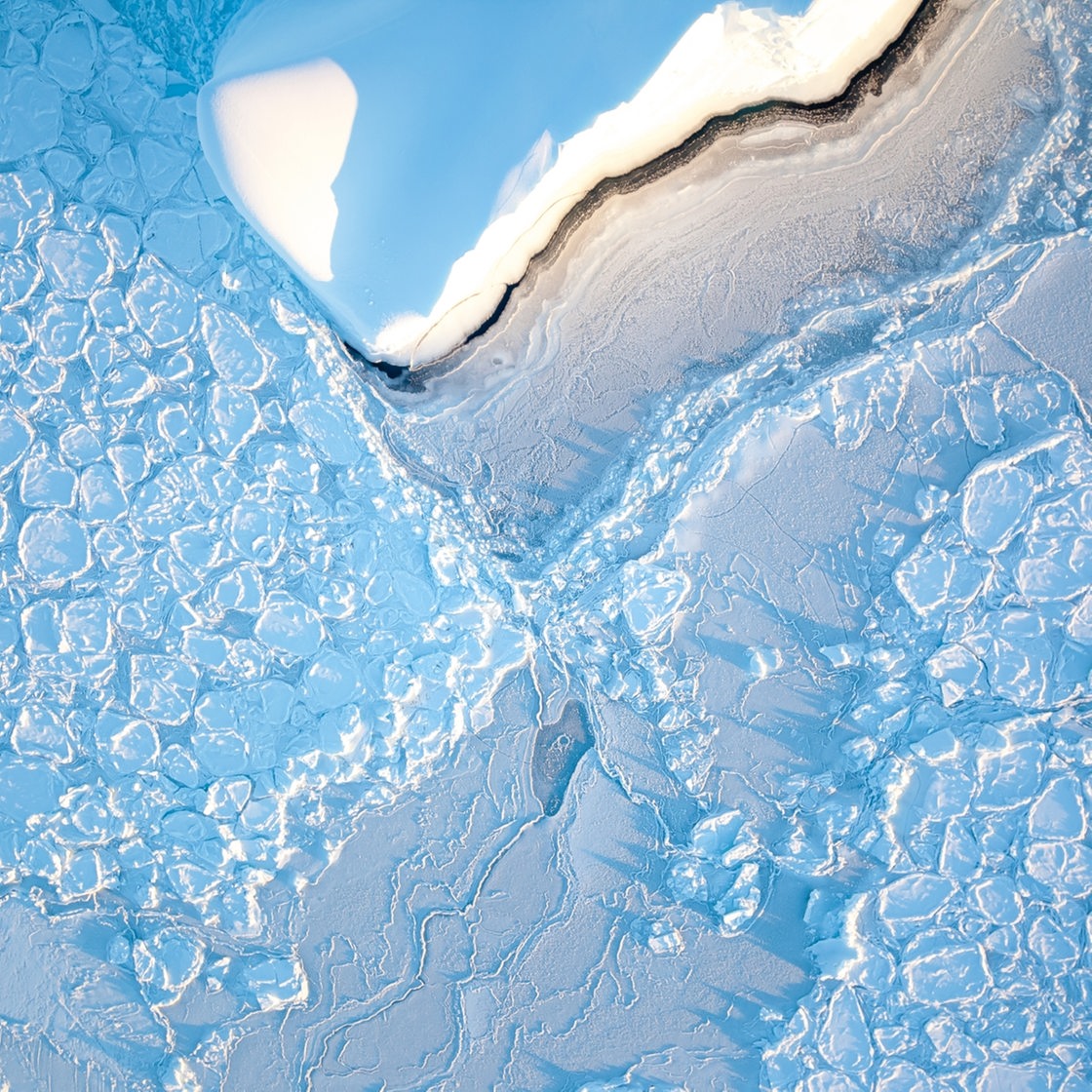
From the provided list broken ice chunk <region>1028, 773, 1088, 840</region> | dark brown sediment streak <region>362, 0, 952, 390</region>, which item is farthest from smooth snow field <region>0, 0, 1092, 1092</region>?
broken ice chunk <region>1028, 773, 1088, 840</region>

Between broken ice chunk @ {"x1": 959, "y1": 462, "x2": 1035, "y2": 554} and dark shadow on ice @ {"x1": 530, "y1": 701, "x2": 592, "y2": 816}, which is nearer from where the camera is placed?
broken ice chunk @ {"x1": 959, "y1": 462, "x2": 1035, "y2": 554}

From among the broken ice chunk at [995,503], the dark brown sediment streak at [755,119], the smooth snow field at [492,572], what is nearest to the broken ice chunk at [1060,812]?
the smooth snow field at [492,572]

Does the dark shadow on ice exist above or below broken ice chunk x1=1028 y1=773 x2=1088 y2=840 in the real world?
above

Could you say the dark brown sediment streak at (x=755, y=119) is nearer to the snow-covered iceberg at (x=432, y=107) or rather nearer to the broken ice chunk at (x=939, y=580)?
the snow-covered iceberg at (x=432, y=107)

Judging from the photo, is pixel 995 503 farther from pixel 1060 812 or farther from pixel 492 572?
pixel 492 572

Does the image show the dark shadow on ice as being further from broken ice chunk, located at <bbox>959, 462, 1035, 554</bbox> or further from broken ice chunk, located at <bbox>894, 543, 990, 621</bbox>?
broken ice chunk, located at <bbox>959, 462, 1035, 554</bbox>

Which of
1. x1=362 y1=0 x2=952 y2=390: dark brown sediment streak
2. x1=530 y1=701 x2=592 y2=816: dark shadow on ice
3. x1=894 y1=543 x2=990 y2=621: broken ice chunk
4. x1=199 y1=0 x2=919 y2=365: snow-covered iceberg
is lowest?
x1=894 y1=543 x2=990 y2=621: broken ice chunk
